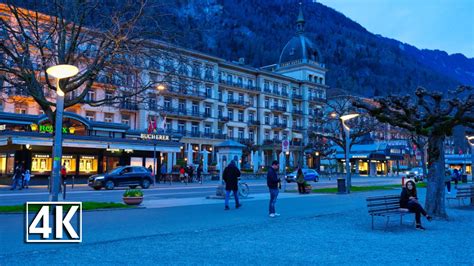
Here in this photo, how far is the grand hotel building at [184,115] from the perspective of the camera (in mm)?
23438

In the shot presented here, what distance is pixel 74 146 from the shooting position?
40.0 metres

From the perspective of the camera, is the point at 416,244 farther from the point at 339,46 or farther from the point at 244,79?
the point at 339,46

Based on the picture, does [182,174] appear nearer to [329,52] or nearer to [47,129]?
[47,129]

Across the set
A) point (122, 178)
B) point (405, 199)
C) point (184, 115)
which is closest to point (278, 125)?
point (184, 115)

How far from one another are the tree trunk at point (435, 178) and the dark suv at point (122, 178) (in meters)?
21.7

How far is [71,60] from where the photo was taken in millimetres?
17219

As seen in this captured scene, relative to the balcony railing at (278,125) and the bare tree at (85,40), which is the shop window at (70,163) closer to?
the bare tree at (85,40)

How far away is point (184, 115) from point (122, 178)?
117 ft

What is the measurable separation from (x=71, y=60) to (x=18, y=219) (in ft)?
22.0

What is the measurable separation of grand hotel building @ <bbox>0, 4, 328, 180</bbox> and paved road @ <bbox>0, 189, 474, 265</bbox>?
22.9 feet

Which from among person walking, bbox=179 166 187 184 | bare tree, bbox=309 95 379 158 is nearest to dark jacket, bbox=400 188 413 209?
bare tree, bbox=309 95 379 158

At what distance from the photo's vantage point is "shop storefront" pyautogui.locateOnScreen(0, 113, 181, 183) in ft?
124

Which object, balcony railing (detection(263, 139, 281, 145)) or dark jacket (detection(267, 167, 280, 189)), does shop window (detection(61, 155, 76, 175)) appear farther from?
balcony railing (detection(263, 139, 281, 145))

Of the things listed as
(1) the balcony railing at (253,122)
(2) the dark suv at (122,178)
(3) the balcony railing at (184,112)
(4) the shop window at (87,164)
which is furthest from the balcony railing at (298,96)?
(2) the dark suv at (122,178)
